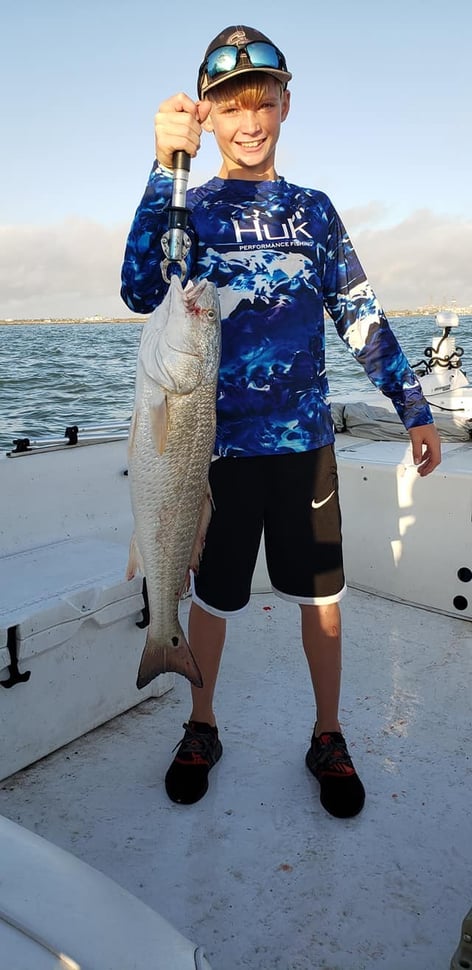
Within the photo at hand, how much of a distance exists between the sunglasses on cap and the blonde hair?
0.04 meters

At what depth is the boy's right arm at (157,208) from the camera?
194cm

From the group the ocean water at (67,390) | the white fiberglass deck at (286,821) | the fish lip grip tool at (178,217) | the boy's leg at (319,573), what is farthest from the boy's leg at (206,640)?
the ocean water at (67,390)

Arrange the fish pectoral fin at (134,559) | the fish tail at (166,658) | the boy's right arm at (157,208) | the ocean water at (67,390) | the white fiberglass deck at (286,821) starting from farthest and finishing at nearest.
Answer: the ocean water at (67,390) → the fish tail at (166,658) → the fish pectoral fin at (134,559) → the white fiberglass deck at (286,821) → the boy's right arm at (157,208)

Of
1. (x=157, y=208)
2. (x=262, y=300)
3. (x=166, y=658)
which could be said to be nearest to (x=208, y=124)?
(x=157, y=208)

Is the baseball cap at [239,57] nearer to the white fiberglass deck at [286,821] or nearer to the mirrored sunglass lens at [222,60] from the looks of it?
the mirrored sunglass lens at [222,60]

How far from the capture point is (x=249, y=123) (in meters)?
2.41

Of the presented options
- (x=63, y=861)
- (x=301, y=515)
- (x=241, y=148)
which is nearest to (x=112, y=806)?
(x=301, y=515)

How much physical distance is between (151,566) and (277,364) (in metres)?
0.83

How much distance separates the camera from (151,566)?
218 centimetres

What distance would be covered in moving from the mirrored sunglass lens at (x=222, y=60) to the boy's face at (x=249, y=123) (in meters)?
0.08

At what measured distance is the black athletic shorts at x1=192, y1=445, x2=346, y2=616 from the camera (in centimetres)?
254

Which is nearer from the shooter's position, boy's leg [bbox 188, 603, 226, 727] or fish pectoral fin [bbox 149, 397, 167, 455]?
fish pectoral fin [bbox 149, 397, 167, 455]

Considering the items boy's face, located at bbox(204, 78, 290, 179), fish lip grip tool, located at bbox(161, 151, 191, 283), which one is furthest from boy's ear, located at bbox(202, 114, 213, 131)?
fish lip grip tool, located at bbox(161, 151, 191, 283)

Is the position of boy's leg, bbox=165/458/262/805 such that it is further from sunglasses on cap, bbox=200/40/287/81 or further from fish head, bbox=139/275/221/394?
sunglasses on cap, bbox=200/40/287/81
